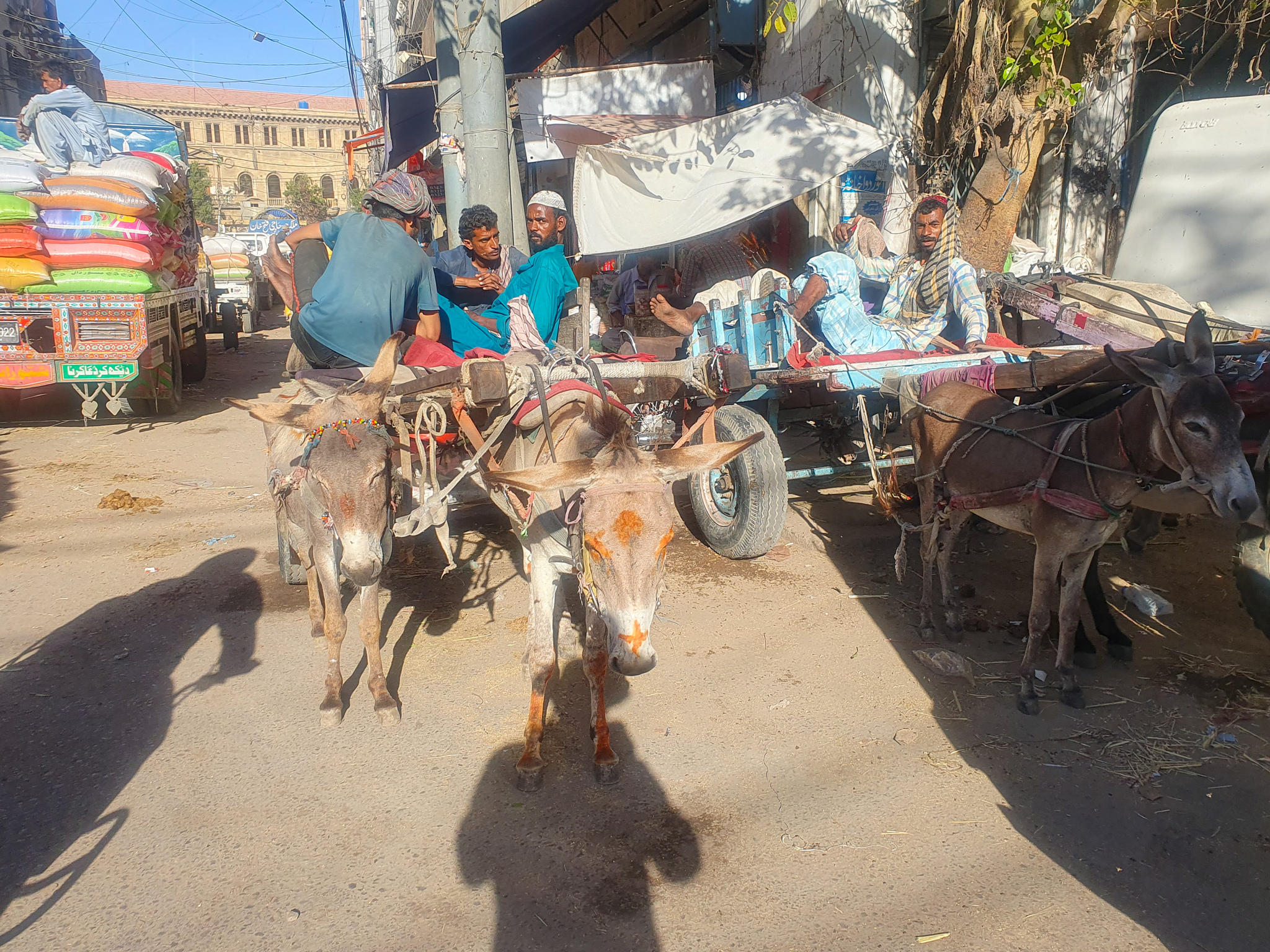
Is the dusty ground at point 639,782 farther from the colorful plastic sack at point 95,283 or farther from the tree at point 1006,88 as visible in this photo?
the colorful plastic sack at point 95,283

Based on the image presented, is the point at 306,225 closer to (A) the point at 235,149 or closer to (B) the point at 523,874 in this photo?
(B) the point at 523,874

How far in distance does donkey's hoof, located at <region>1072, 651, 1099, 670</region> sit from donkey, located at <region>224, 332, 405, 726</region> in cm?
352

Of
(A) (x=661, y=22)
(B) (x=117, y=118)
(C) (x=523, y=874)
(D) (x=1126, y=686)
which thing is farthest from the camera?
(A) (x=661, y=22)

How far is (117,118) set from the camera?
40.0 feet

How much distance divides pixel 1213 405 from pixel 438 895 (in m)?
3.49

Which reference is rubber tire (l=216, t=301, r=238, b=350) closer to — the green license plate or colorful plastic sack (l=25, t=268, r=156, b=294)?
colorful plastic sack (l=25, t=268, r=156, b=294)

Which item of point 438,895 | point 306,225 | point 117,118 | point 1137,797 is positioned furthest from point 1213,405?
point 117,118

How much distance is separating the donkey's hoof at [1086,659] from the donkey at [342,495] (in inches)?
139

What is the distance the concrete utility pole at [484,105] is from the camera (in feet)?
24.9

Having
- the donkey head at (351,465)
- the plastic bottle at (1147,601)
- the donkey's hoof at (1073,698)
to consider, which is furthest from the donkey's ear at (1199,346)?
the donkey head at (351,465)

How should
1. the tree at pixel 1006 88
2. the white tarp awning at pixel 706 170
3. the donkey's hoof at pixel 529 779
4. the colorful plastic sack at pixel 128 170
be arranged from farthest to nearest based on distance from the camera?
the colorful plastic sack at pixel 128 170 < the white tarp awning at pixel 706 170 < the tree at pixel 1006 88 < the donkey's hoof at pixel 529 779

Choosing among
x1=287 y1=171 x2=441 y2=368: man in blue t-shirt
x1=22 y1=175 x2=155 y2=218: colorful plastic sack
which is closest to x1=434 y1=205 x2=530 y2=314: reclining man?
x1=287 y1=171 x2=441 y2=368: man in blue t-shirt

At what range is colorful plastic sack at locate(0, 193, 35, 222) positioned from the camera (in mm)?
8172

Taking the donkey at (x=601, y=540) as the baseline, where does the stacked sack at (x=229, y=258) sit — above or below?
above
